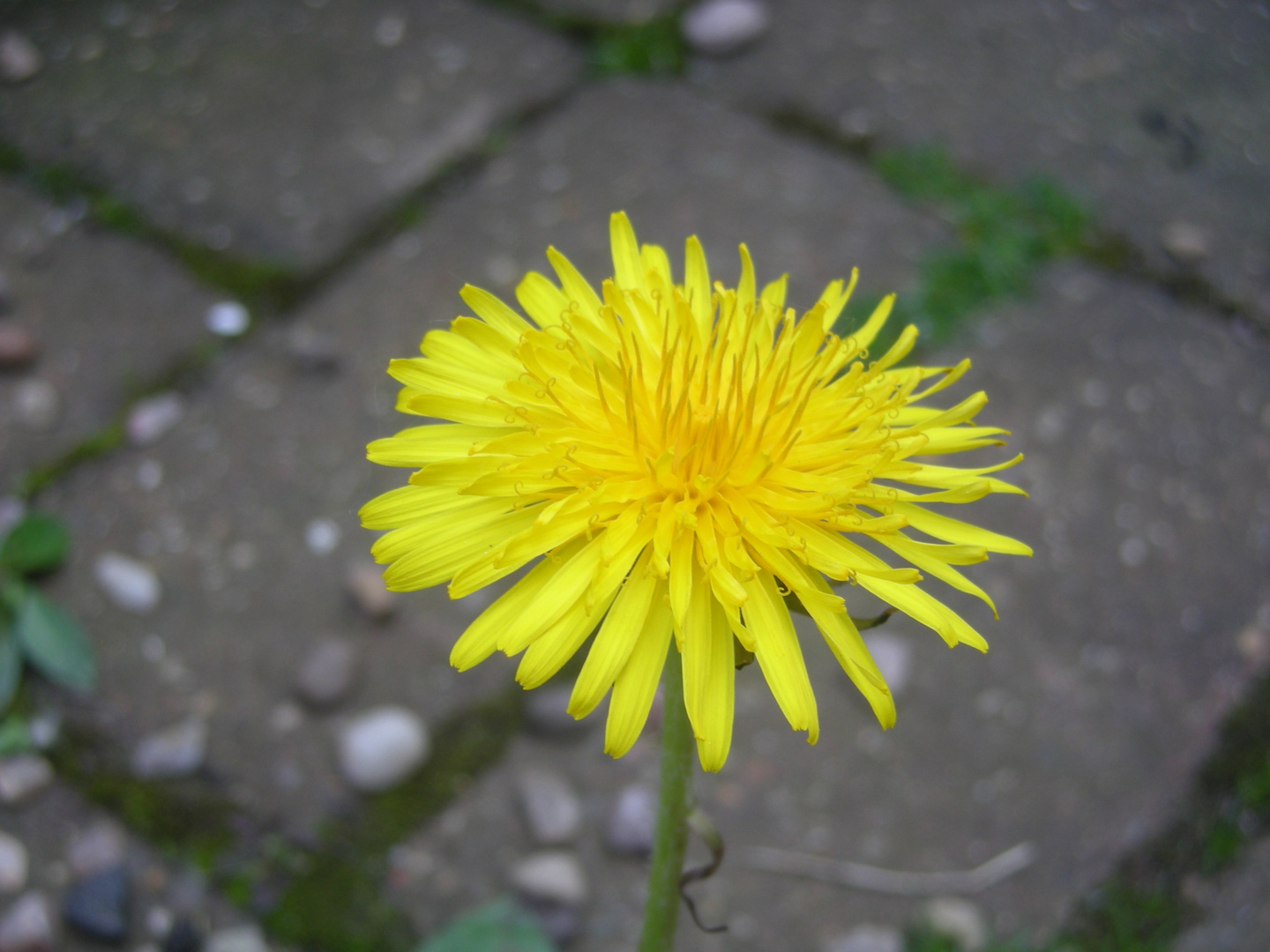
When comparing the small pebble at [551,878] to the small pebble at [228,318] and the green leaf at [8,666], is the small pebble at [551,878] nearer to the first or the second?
the green leaf at [8,666]

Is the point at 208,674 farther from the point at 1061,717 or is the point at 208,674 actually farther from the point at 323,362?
the point at 1061,717

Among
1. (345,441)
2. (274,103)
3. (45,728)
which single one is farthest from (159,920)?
(274,103)

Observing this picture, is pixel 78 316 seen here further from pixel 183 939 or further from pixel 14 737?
pixel 183 939

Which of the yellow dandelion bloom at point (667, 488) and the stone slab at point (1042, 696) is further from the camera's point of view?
the stone slab at point (1042, 696)

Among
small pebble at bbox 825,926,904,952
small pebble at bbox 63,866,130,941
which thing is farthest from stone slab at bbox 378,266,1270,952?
small pebble at bbox 63,866,130,941

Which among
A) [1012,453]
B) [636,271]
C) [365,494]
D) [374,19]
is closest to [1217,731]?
[1012,453]

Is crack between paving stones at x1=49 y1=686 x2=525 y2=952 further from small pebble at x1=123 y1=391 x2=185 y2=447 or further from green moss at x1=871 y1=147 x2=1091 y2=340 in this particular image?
green moss at x1=871 y1=147 x2=1091 y2=340

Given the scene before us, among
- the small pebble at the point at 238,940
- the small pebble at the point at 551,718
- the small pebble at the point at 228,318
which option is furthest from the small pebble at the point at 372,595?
the small pebble at the point at 228,318
